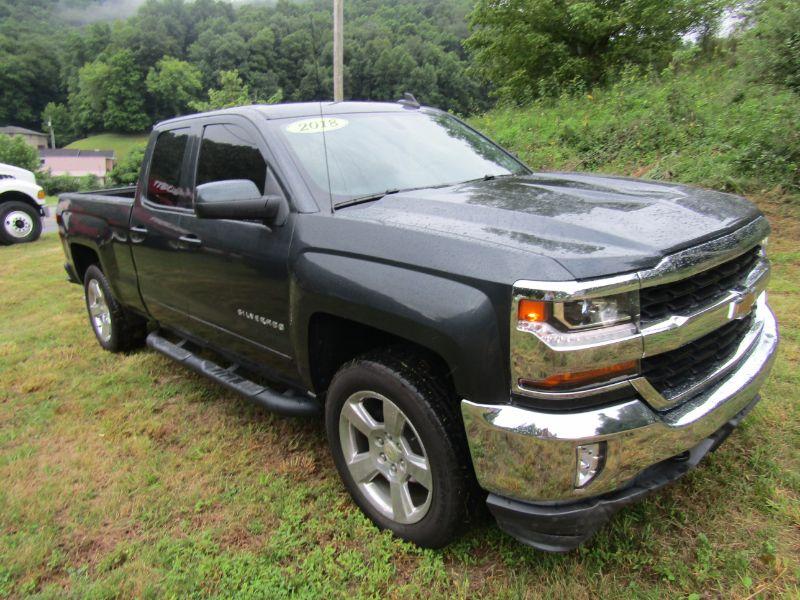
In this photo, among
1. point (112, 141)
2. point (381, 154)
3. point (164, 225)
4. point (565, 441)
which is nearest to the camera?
point (565, 441)

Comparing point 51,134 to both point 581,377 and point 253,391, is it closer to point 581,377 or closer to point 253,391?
point 253,391

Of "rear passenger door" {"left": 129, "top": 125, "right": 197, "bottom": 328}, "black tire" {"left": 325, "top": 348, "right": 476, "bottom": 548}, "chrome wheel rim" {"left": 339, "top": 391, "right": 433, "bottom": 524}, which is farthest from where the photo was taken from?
"rear passenger door" {"left": 129, "top": 125, "right": 197, "bottom": 328}

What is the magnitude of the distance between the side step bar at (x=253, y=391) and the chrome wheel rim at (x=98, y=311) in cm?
132

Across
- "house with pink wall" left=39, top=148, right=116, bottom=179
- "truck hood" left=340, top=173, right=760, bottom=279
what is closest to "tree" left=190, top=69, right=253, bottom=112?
"truck hood" left=340, top=173, right=760, bottom=279

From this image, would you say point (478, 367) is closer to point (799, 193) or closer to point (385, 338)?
point (385, 338)

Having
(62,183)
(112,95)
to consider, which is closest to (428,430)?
(62,183)

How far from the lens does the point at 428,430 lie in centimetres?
203

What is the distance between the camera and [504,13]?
19438mm

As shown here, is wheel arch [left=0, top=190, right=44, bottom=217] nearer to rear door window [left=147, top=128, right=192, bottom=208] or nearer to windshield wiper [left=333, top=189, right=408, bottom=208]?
rear door window [left=147, top=128, right=192, bottom=208]

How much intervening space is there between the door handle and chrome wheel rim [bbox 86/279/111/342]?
1785mm

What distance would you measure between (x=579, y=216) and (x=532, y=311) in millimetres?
577

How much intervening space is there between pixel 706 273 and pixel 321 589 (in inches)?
71.7

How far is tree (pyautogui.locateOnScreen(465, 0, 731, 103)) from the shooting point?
17.0 metres

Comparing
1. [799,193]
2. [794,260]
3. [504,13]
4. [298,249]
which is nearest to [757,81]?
[799,193]
